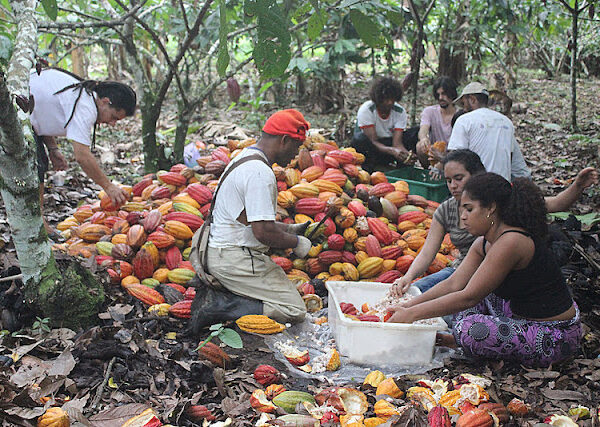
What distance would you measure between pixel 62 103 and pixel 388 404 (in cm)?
332

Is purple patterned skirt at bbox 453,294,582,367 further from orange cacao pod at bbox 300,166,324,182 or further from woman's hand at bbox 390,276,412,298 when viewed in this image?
orange cacao pod at bbox 300,166,324,182

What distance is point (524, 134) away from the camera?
7.98 meters

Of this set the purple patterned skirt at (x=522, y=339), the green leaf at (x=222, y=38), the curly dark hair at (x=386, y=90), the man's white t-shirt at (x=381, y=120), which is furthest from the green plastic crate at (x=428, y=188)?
the green leaf at (x=222, y=38)

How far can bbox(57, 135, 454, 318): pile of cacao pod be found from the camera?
3.78m

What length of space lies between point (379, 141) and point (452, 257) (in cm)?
225

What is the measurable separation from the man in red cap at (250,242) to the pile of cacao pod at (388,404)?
74cm

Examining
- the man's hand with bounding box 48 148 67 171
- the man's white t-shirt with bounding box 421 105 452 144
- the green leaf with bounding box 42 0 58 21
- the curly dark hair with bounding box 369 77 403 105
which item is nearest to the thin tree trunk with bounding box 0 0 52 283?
the green leaf with bounding box 42 0 58 21

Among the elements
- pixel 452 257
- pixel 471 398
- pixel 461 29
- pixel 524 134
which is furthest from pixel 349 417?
pixel 461 29

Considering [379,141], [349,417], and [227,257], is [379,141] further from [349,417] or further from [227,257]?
[349,417]

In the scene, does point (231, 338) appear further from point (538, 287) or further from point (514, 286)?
point (538, 287)

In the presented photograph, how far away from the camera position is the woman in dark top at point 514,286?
8.25 feet

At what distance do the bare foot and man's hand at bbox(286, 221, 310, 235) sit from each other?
4.10 feet

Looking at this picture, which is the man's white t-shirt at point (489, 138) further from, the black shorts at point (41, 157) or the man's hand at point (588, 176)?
the black shorts at point (41, 157)

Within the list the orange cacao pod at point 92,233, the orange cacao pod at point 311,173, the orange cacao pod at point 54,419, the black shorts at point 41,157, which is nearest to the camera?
the orange cacao pod at point 54,419
